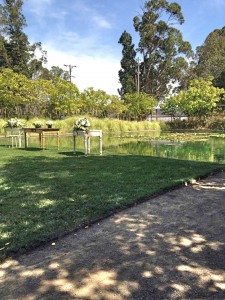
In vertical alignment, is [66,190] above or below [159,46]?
below

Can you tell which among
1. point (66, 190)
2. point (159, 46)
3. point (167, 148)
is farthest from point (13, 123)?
point (159, 46)

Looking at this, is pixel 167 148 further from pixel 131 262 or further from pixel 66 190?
pixel 131 262

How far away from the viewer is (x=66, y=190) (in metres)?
3.89

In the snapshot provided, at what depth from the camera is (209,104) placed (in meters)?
24.4

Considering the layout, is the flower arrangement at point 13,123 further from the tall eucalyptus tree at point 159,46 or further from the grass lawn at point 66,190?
the tall eucalyptus tree at point 159,46

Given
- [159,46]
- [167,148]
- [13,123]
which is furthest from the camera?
[159,46]

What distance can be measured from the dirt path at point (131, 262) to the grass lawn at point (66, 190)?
7.9 inches

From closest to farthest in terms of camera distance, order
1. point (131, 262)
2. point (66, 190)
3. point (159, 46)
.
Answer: point (131, 262) < point (66, 190) < point (159, 46)

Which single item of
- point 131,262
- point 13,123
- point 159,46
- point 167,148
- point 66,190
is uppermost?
point 159,46

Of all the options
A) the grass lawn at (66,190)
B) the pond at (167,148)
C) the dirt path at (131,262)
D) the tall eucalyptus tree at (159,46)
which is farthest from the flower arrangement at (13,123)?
the tall eucalyptus tree at (159,46)

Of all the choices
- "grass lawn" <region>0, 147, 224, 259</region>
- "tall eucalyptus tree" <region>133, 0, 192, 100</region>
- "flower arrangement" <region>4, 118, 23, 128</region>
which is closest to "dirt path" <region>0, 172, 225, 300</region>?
"grass lawn" <region>0, 147, 224, 259</region>

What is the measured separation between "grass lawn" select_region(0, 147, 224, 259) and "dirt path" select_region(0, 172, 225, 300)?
0.66 feet

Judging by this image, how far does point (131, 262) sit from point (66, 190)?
2023 mm

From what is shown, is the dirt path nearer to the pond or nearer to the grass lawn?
the grass lawn
